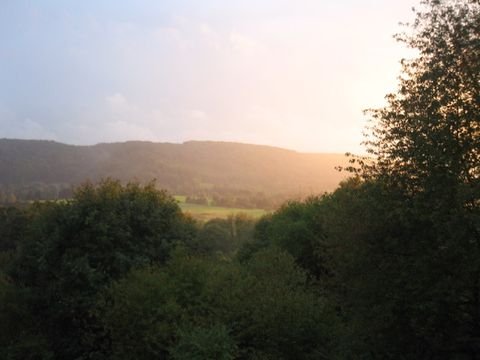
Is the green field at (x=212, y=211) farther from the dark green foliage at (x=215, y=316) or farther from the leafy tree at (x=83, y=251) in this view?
the dark green foliage at (x=215, y=316)

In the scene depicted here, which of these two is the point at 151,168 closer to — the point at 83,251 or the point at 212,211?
the point at 212,211

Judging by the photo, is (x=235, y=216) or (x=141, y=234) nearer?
(x=141, y=234)

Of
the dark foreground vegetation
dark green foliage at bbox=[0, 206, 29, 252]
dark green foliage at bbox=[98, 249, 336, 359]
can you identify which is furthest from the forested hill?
dark green foliage at bbox=[98, 249, 336, 359]

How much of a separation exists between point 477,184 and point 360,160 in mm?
4565

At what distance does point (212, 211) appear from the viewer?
123 m

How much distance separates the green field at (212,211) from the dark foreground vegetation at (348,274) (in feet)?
270

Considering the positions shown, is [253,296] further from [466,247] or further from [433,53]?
[433,53]

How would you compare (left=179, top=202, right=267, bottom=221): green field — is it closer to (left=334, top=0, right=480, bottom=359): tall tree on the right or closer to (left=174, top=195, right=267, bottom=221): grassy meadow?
(left=174, top=195, right=267, bottom=221): grassy meadow

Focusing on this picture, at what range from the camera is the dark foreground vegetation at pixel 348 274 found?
43.6 feet

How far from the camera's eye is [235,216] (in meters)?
115

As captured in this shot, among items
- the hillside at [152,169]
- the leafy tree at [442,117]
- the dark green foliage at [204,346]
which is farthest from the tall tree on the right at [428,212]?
the hillside at [152,169]

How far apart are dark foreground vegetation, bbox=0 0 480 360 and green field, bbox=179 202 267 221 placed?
82.4 metres

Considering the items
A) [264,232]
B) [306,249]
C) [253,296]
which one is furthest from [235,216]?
[253,296]

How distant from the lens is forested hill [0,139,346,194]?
158m
